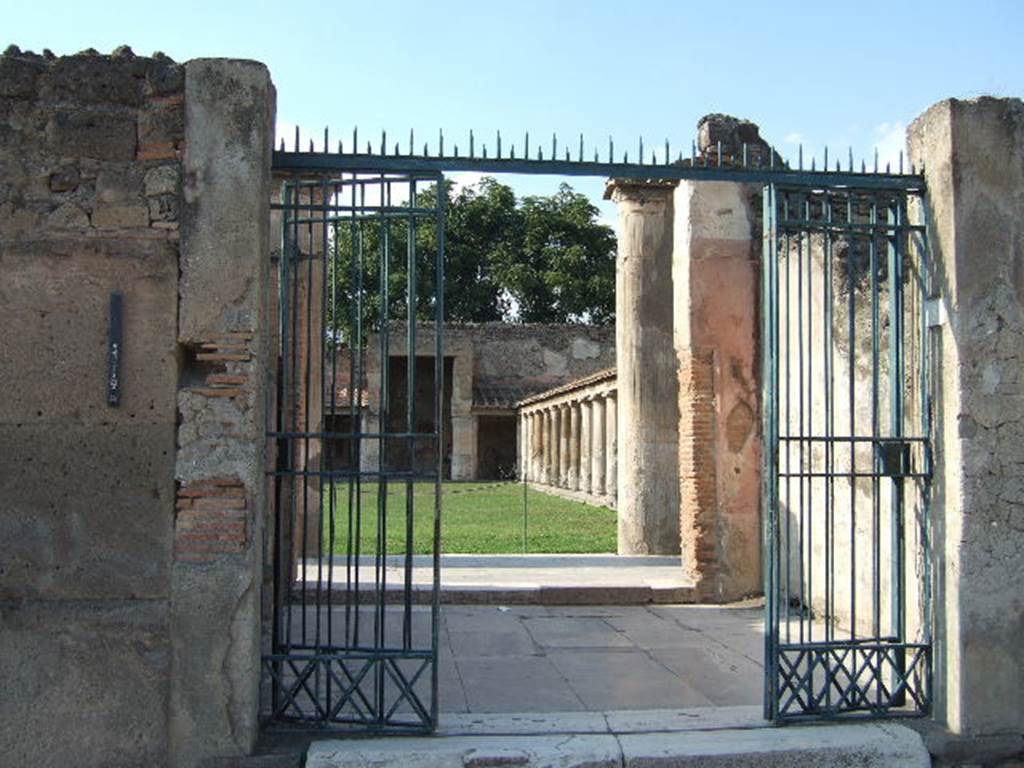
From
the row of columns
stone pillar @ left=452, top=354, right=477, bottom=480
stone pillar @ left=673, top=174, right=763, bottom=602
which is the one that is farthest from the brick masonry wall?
stone pillar @ left=452, top=354, right=477, bottom=480

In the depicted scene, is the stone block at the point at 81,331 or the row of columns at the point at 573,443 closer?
the stone block at the point at 81,331

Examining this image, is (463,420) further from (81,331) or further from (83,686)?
(83,686)

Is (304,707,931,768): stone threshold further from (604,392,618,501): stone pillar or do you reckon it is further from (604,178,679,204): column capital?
(604,392,618,501): stone pillar

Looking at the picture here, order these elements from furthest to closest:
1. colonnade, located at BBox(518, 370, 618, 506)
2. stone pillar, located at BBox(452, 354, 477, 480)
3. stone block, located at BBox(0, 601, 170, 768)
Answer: stone pillar, located at BBox(452, 354, 477, 480) < colonnade, located at BBox(518, 370, 618, 506) < stone block, located at BBox(0, 601, 170, 768)

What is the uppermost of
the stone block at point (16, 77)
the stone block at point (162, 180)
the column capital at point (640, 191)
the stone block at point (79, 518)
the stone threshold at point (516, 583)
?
the column capital at point (640, 191)

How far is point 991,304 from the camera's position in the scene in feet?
19.4

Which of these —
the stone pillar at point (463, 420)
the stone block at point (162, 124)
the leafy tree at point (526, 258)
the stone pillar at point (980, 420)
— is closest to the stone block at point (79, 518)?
the stone block at point (162, 124)

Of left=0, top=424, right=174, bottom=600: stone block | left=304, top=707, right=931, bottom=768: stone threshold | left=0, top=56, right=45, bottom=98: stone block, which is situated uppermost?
left=0, top=56, right=45, bottom=98: stone block

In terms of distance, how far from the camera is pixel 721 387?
1113cm

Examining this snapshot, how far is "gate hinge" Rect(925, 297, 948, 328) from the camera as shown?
5.97 m

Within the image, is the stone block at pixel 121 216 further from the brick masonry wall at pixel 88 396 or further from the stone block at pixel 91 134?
the stone block at pixel 91 134

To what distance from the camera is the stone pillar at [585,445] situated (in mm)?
31047

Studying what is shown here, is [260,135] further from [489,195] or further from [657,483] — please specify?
[489,195]

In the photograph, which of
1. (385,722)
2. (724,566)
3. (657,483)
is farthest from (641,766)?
(657,483)
